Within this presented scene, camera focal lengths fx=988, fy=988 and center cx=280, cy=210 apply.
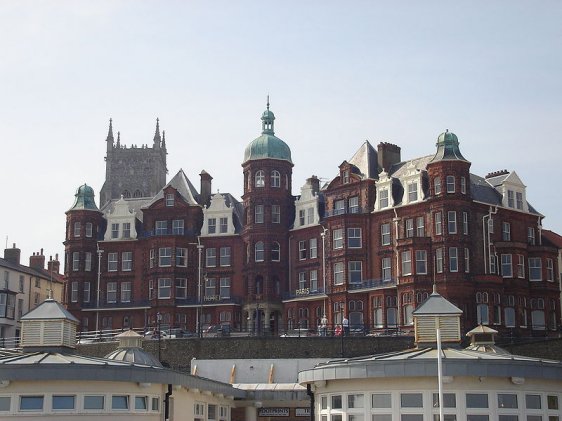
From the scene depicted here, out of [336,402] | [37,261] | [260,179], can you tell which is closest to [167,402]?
[336,402]

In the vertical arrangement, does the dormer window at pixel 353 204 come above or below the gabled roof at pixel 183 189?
below

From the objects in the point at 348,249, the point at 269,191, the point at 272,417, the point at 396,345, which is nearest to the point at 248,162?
the point at 269,191

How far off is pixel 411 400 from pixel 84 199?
2644 inches

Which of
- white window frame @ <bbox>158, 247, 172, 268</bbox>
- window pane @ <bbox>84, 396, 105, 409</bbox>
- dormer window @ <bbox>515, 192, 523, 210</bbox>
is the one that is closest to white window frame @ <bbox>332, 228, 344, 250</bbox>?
dormer window @ <bbox>515, 192, 523, 210</bbox>

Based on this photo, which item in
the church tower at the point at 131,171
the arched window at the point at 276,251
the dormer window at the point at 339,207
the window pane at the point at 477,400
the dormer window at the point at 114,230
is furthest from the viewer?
the church tower at the point at 131,171

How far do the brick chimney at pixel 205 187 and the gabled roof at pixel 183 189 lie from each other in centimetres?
61

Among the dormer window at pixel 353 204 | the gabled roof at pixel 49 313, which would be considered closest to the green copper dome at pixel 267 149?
the dormer window at pixel 353 204

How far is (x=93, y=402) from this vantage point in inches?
1387

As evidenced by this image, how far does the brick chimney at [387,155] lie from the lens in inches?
3445

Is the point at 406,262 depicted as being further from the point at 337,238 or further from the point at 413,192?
the point at 337,238

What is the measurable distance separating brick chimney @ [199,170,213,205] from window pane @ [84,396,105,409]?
61782mm

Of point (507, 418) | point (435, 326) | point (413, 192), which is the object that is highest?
point (413, 192)

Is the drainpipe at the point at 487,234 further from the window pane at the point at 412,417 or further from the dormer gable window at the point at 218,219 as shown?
the window pane at the point at 412,417

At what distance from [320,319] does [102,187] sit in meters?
66.4
